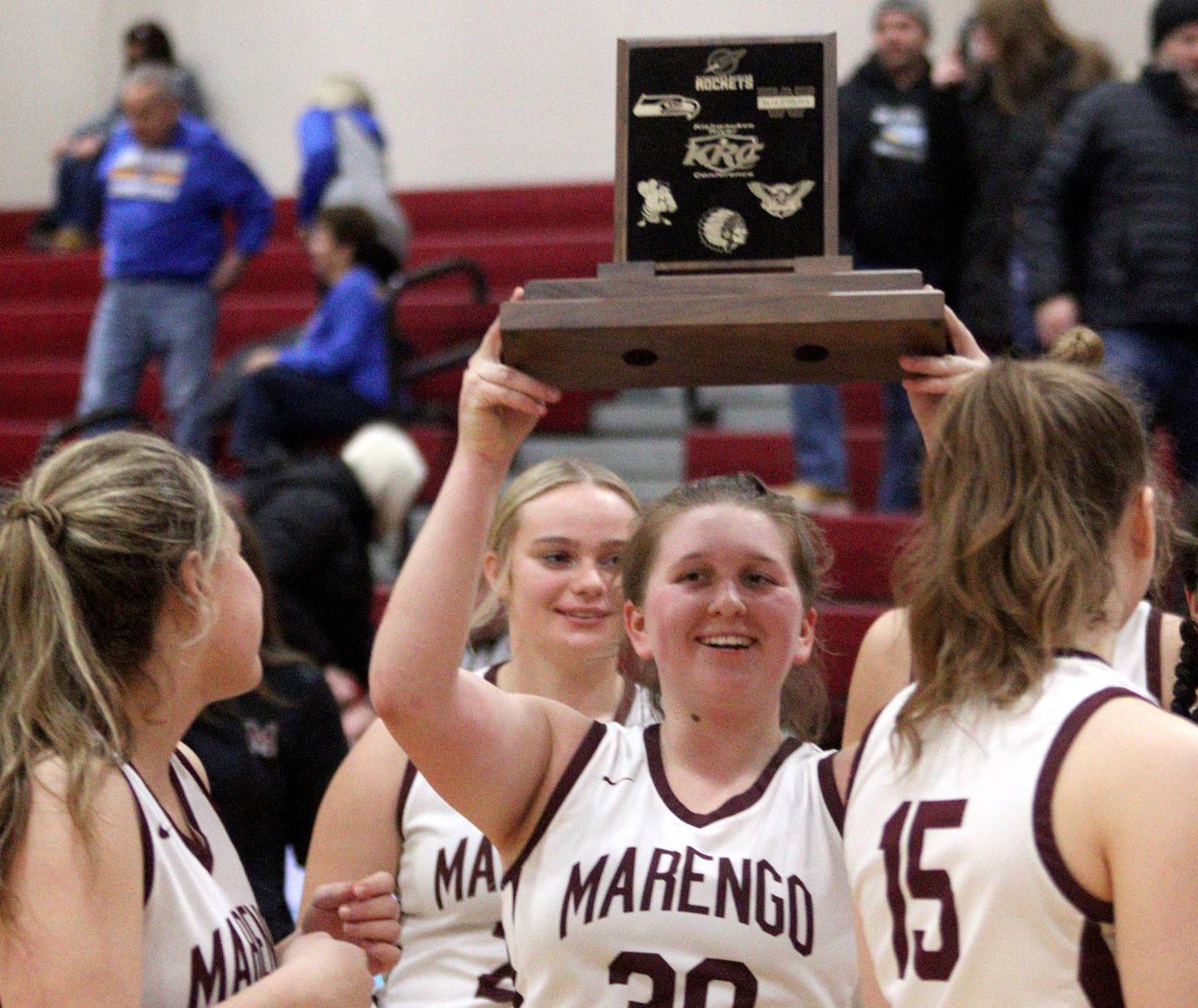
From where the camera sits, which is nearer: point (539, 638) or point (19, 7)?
point (539, 638)

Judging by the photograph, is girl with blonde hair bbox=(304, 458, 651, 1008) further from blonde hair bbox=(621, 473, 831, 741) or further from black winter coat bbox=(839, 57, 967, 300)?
black winter coat bbox=(839, 57, 967, 300)

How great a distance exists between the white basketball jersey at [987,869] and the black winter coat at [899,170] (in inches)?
143

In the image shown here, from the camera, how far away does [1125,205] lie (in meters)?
4.54

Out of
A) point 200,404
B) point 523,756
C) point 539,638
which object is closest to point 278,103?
point 200,404

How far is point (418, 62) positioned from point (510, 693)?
798 centimetres

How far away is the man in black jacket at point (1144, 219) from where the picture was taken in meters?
4.47

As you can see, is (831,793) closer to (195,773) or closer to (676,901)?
(676,901)

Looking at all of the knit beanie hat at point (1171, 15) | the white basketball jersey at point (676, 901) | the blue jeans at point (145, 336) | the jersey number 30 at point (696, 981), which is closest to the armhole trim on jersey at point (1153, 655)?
the white basketball jersey at point (676, 901)

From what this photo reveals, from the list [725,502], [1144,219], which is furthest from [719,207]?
[1144,219]

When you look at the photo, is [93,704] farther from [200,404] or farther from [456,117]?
[456,117]

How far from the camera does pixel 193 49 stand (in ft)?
33.8

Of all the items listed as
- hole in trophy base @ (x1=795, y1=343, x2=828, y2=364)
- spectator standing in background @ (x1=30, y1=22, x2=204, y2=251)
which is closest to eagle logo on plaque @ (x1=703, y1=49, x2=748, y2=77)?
hole in trophy base @ (x1=795, y1=343, x2=828, y2=364)

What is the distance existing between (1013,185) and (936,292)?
3473mm

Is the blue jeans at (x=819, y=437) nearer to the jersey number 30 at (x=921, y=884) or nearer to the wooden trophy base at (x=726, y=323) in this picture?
the wooden trophy base at (x=726, y=323)
